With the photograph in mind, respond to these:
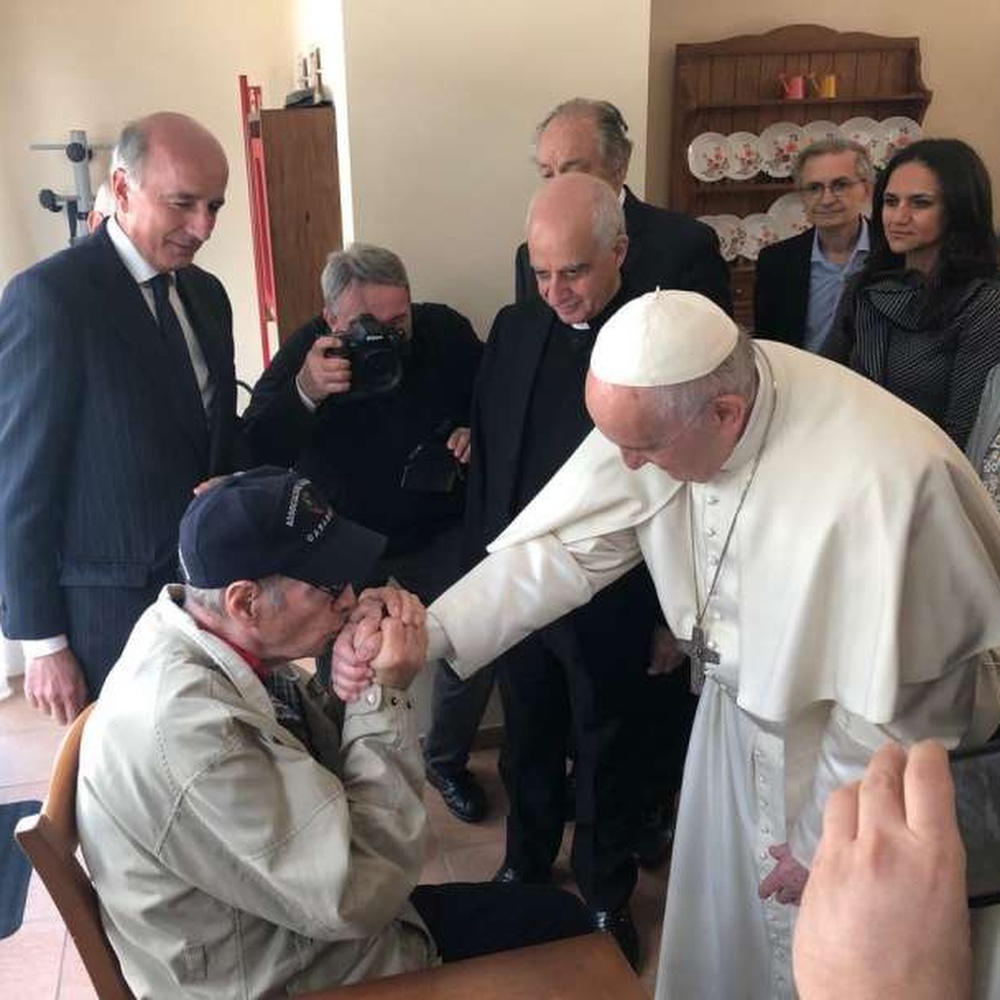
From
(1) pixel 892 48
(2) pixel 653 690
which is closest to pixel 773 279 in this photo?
(2) pixel 653 690

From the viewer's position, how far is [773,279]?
2.99 m

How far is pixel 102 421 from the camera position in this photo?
1708 millimetres

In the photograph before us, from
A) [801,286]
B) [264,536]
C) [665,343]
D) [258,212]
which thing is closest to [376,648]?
[264,536]

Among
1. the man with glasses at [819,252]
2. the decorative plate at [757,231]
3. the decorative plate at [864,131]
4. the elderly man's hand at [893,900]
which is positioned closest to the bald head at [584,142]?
the man with glasses at [819,252]

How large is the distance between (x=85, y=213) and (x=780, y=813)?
376cm

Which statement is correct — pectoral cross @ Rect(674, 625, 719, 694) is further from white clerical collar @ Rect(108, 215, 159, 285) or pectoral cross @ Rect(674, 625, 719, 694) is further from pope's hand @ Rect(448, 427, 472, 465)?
white clerical collar @ Rect(108, 215, 159, 285)

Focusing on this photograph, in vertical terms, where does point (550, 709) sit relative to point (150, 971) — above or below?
below

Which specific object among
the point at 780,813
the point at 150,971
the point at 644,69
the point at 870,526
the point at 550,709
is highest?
the point at 644,69

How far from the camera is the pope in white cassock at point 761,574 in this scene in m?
1.32

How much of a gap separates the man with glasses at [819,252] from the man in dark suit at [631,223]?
79 cm

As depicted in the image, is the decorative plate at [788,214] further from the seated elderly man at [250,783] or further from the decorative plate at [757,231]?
the seated elderly man at [250,783]

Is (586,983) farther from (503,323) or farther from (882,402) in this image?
(503,323)

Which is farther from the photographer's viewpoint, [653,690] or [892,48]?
[892,48]

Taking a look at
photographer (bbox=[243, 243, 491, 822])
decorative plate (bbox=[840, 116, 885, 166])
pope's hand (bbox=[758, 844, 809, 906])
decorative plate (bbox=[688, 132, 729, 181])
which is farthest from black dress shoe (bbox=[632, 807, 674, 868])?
decorative plate (bbox=[840, 116, 885, 166])
